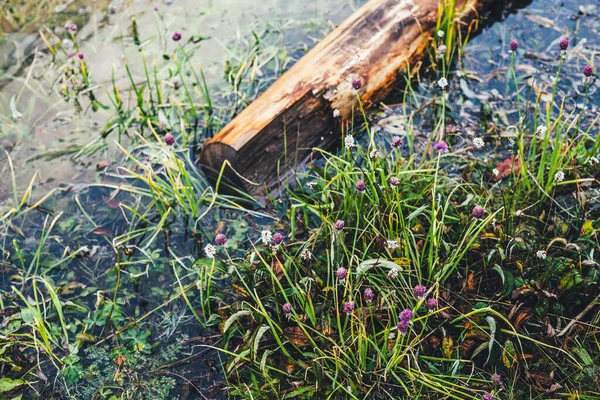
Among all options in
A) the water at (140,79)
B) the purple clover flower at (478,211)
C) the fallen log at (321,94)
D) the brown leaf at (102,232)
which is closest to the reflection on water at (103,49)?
the water at (140,79)

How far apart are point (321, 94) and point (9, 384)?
86.6 inches

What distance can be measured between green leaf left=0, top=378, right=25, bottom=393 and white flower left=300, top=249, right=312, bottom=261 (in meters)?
1.46

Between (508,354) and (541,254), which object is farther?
(541,254)

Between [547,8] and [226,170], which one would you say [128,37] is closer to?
[226,170]

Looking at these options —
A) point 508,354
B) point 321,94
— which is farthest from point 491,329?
point 321,94

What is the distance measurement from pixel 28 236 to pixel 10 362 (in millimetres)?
865

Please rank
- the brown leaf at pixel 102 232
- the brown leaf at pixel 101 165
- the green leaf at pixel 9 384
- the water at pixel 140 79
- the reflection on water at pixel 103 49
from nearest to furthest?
the green leaf at pixel 9 384 → the water at pixel 140 79 → the brown leaf at pixel 102 232 → the brown leaf at pixel 101 165 → the reflection on water at pixel 103 49

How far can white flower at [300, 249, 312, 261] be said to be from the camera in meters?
2.53

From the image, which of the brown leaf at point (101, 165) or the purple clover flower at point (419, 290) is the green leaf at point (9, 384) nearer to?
the brown leaf at point (101, 165)

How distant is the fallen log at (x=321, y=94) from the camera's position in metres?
2.99

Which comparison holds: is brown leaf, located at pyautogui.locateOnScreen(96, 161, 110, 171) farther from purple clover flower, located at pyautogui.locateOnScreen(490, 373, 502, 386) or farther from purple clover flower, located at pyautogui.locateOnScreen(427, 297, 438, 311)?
purple clover flower, located at pyautogui.locateOnScreen(490, 373, 502, 386)

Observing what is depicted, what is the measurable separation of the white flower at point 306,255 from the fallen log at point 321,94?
2.13 ft

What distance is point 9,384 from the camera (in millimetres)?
2486

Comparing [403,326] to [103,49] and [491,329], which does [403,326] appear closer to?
[491,329]
